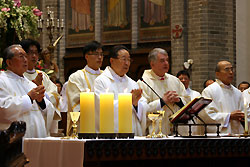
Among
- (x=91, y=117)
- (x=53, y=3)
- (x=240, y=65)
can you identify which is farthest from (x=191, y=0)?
(x=91, y=117)

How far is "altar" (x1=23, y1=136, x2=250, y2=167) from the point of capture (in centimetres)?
474

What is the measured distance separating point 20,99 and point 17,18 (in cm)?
229

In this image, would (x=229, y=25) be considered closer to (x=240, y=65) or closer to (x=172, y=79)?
(x=240, y=65)

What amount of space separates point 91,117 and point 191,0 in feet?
37.1

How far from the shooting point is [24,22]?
755 cm

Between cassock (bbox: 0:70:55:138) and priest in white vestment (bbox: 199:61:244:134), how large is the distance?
2.64 m

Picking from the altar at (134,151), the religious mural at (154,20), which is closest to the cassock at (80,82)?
the altar at (134,151)

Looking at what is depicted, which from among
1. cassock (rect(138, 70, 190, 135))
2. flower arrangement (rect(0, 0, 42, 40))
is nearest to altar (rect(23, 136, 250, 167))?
cassock (rect(138, 70, 190, 135))

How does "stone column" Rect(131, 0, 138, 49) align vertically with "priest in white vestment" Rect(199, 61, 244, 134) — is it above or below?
above

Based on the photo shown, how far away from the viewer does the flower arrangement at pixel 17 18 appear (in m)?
7.24

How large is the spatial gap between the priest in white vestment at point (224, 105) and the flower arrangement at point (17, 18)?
2.55m

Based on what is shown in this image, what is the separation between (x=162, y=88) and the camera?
24.8ft

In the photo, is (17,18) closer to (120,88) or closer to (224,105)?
(120,88)

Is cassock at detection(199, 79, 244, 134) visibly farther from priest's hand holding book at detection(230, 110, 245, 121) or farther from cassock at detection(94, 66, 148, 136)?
cassock at detection(94, 66, 148, 136)
